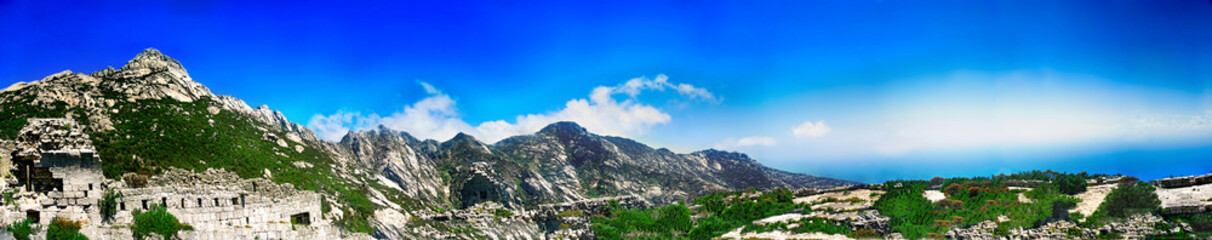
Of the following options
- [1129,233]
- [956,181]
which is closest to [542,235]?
[956,181]

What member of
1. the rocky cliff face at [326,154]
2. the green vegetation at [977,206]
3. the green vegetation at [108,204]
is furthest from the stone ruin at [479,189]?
the green vegetation at [108,204]

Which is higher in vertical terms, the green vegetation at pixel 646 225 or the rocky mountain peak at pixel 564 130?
the rocky mountain peak at pixel 564 130

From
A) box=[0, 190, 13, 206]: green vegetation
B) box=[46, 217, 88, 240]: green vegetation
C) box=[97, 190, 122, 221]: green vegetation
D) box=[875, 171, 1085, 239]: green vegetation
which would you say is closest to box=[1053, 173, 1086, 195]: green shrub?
box=[875, 171, 1085, 239]: green vegetation

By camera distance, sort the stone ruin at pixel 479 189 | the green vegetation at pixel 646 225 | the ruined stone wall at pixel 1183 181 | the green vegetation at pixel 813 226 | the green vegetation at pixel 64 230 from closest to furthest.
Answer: the green vegetation at pixel 64 230
the ruined stone wall at pixel 1183 181
the green vegetation at pixel 813 226
the green vegetation at pixel 646 225
the stone ruin at pixel 479 189

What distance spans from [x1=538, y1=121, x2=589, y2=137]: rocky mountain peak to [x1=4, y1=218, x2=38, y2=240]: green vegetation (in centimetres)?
8706

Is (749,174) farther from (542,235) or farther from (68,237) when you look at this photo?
(68,237)

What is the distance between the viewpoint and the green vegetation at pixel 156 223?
22016 mm

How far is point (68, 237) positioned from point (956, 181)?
54.8 metres

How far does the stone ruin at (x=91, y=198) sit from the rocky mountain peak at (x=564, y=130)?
7743 centimetres

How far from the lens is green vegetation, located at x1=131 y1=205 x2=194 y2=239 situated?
22016 mm

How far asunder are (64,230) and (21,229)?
129cm

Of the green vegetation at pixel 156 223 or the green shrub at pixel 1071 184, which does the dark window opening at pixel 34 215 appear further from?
the green shrub at pixel 1071 184

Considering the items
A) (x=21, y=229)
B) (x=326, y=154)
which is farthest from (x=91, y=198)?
(x=326, y=154)

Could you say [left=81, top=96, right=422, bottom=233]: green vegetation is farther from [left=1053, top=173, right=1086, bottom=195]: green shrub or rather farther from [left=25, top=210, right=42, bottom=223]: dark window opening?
[left=1053, top=173, right=1086, bottom=195]: green shrub
